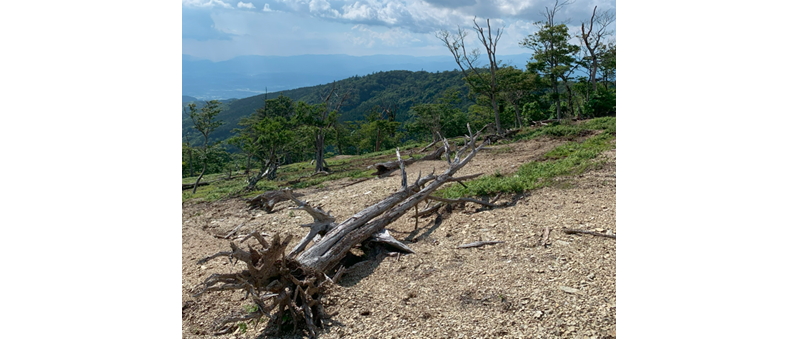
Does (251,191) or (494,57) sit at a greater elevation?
(494,57)

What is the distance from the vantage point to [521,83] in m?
25.2

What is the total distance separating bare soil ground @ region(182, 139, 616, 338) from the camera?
4023mm

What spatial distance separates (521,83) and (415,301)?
73.5ft

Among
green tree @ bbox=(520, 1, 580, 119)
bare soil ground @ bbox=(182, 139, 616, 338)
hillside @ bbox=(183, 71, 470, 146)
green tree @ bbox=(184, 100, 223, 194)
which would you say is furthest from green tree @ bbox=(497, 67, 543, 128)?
hillside @ bbox=(183, 71, 470, 146)

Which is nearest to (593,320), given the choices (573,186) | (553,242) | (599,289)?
(599,289)

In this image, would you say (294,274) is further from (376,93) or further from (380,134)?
(376,93)

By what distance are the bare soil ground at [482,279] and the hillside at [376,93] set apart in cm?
7418

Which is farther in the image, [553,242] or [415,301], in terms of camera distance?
[553,242]


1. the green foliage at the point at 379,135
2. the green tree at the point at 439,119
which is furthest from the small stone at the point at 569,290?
the green foliage at the point at 379,135

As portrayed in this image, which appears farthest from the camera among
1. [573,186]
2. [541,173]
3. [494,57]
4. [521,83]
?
[521,83]

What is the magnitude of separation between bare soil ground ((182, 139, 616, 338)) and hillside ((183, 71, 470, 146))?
74.2 meters

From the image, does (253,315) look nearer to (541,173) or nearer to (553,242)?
(553,242)

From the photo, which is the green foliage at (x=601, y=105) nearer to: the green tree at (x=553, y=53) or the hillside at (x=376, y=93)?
the green tree at (x=553, y=53)

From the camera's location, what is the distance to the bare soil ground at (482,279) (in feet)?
13.2
